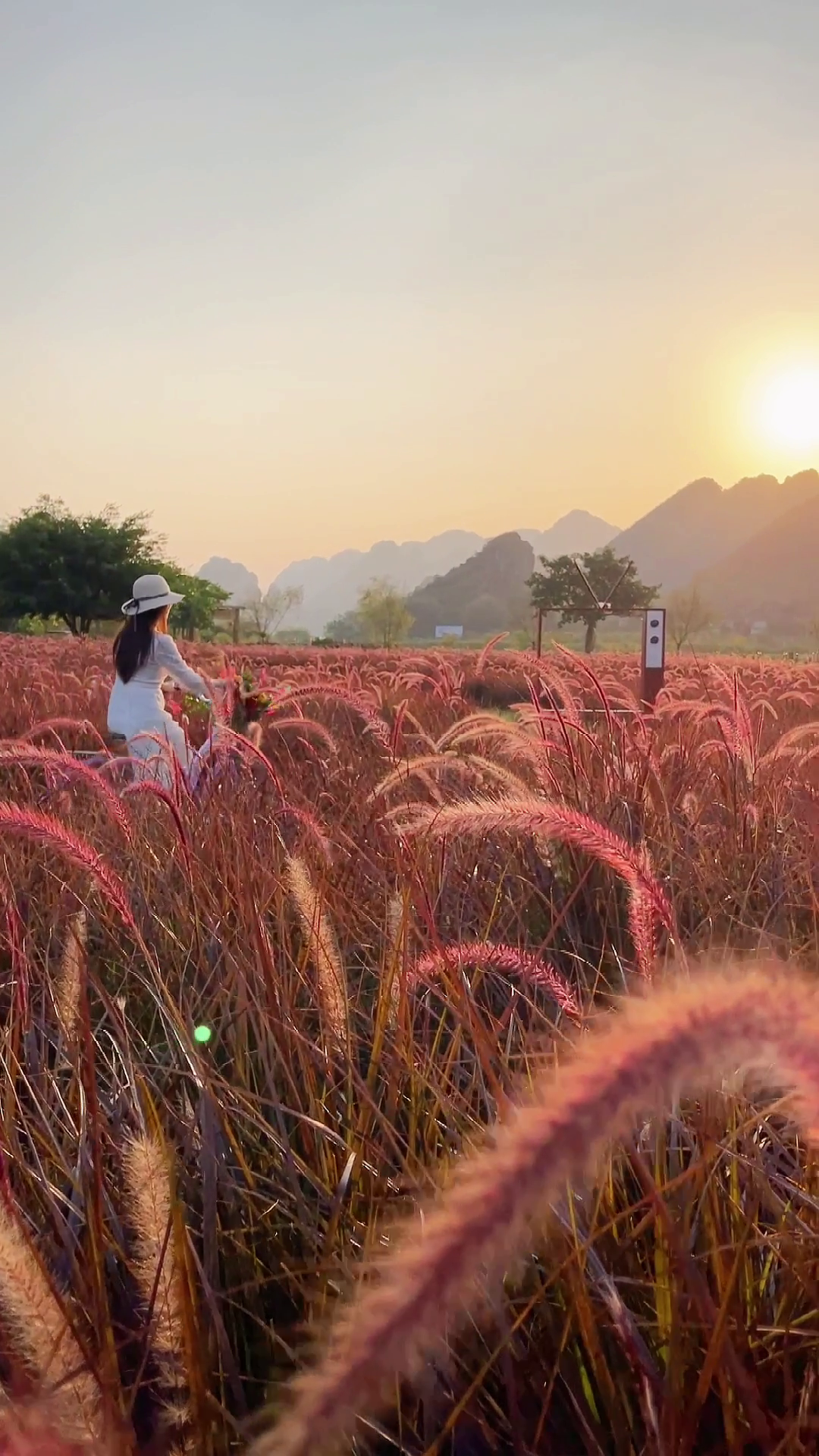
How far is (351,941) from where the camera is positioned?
2.42m

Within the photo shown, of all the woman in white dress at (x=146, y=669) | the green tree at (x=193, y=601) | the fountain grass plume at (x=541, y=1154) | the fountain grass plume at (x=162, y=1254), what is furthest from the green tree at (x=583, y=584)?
the fountain grass plume at (x=541, y=1154)

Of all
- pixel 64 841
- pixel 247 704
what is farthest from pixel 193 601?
pixel 64 841

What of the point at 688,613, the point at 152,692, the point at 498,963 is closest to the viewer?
the point at 498,963

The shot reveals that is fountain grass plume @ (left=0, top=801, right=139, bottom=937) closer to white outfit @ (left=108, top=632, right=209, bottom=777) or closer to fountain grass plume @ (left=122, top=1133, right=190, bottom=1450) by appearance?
fountain grass plume @ (left=122, top=1133, right=190, bottom=1450)

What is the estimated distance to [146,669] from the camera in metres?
6.81

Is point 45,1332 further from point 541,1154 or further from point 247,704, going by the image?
point 247,704

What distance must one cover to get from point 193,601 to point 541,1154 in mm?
53737

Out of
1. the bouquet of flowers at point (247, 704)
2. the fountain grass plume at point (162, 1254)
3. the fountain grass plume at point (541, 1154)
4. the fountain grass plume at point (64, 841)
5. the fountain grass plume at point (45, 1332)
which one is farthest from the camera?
the bouquet of flowers at point (247, 704)

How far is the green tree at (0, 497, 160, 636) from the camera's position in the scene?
47125 millimetres

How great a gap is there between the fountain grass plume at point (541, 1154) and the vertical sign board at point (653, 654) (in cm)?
625

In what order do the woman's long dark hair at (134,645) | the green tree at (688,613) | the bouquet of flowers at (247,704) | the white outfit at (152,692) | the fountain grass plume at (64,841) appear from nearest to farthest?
the fountain grass plume at (64,841) < the bouquet of flowers at (247,704) < the white outfit at (152,692) < the woman's long dark hair at (134,645) < the green tree at (688,613)

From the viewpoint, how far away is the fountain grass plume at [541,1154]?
0.45 metres

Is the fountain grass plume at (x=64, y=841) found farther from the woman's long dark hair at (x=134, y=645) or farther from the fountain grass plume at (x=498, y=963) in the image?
the woman's long dark hair at (x=134, y=645)

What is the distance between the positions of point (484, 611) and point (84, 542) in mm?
137672
